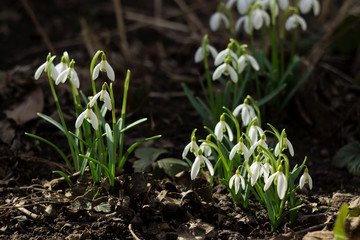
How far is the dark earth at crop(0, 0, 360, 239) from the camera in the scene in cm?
228

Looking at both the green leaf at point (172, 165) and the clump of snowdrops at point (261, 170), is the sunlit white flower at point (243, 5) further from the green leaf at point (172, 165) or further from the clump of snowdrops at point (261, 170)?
the green leaf at point (172, 165)

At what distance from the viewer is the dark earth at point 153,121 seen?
2.28 meters

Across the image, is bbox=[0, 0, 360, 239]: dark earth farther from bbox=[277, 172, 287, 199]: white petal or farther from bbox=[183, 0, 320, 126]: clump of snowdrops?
bbox=[277, 172, 287, 199]: white petal

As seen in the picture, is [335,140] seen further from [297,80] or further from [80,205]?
[80,205]

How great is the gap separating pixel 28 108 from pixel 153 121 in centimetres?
82

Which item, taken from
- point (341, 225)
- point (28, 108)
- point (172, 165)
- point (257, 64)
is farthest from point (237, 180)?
point (28, 108)

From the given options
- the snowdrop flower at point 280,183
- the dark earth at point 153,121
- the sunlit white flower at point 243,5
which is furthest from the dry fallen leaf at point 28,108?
the snowdrop flower at point 280,183

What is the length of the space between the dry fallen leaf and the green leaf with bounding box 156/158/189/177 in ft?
3.21

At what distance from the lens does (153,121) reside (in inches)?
127

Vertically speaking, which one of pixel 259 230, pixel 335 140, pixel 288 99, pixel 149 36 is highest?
pixel 149 36

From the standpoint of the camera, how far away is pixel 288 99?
3.21 m

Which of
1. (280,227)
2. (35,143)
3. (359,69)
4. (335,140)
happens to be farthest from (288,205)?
(359,69)

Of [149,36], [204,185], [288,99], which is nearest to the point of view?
[204,185]

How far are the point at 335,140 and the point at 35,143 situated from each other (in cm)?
193
